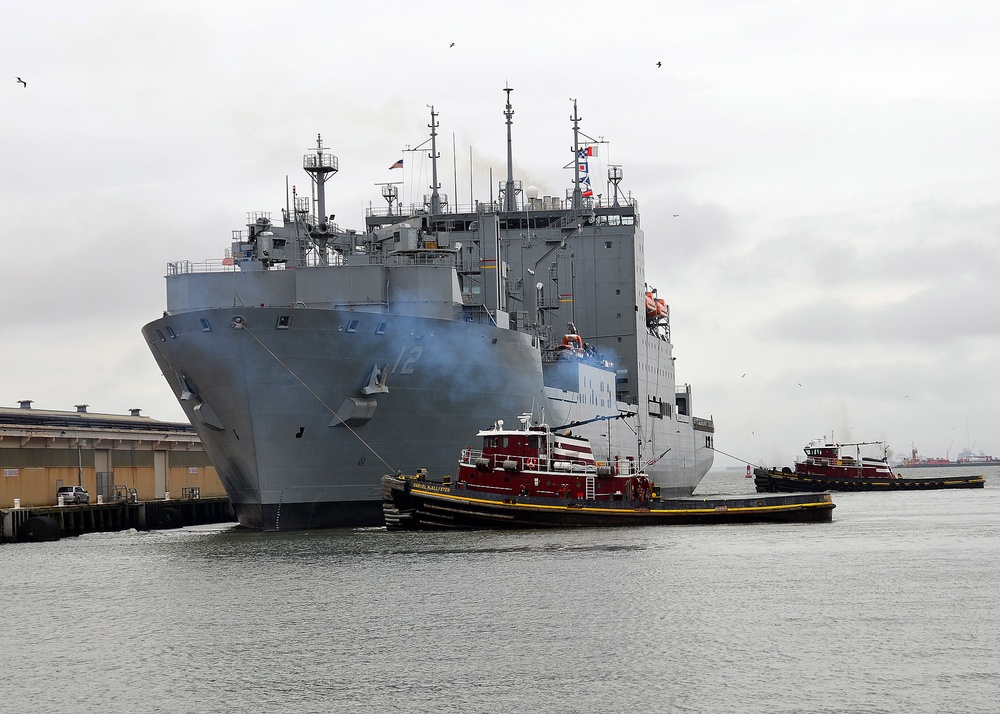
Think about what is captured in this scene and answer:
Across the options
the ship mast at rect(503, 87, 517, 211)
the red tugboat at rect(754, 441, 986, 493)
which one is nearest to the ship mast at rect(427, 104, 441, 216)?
the ship mast at rect(503, 87, 517, 211)

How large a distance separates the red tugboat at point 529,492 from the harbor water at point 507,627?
2057 mm

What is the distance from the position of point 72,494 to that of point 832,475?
176 feet

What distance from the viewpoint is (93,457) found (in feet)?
162

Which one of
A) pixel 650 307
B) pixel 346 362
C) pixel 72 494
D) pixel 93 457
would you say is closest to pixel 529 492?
pixel 346 362

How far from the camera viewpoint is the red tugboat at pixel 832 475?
82.6 metres

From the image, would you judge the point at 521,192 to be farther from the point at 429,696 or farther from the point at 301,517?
the point at 429,696

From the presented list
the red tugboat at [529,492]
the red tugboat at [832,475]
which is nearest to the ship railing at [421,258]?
the red tugboat at [529,492]

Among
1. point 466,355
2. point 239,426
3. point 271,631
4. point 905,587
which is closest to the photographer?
point 271,631

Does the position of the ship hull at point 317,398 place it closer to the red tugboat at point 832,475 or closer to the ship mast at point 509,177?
the ship mast at point 509,177

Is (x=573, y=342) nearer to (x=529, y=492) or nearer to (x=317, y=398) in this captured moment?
(x=529, y=492)

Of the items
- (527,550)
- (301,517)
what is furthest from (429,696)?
(301,517)

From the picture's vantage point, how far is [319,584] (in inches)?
1078

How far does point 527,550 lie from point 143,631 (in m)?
12.6

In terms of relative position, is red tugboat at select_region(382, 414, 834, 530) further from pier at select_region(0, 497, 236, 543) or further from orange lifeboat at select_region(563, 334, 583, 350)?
pier at select_region(0, 497, 236, 543)
